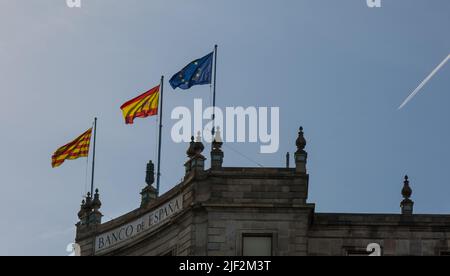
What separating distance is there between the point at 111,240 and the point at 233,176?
9.76 meters

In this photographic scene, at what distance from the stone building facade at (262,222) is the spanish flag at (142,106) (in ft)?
19.7

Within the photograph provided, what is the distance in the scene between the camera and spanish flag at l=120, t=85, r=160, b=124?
114 metres

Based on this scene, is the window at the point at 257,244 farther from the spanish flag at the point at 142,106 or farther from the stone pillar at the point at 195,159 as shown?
the spanish flag at the point at 142,106

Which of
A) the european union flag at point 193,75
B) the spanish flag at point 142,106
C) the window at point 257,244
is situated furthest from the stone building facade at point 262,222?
the spanish flag at point 142,106

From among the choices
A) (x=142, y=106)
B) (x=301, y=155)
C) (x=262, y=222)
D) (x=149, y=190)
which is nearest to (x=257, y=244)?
(x=262, y=222)

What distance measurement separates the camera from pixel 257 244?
106m

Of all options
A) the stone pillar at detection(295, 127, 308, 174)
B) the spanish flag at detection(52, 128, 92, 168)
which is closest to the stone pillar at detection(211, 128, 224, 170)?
the stone pillar at detection(295, 127, 308, 174)

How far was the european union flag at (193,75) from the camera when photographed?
112938mm

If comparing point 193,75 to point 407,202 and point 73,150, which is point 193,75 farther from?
point 407,202

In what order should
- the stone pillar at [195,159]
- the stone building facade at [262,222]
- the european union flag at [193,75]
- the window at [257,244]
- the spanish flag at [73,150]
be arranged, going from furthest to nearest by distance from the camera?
the spanish flag at [73,150] < the european union flag at [193,75] < the stone pillar at [195,159] < the stone building facade at [262,222] < the window at [257,244]

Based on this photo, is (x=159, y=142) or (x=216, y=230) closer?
(x=216, y=230)
